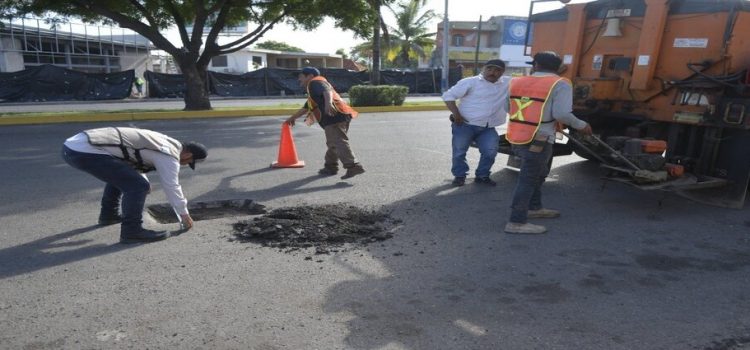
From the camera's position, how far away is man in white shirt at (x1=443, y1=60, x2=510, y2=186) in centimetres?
630

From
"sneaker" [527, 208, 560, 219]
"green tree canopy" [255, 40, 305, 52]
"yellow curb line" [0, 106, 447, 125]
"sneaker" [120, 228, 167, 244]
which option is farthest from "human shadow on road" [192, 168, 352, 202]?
"green tree canopy" [255, 40, 305, 52]

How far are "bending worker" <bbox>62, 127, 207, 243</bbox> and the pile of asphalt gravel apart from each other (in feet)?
2.22

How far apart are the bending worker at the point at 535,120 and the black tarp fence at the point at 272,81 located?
22.9 meters

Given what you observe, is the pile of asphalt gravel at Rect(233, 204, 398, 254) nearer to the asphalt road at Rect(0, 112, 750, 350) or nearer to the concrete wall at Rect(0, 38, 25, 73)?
the asphalt road at Rect(0, 112, 750, 350)

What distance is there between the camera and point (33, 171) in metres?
7.02

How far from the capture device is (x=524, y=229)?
15.0 ft

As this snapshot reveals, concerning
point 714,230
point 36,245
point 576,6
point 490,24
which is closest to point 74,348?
point 36,245

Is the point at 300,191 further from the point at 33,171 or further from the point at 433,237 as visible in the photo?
the point at 33,171

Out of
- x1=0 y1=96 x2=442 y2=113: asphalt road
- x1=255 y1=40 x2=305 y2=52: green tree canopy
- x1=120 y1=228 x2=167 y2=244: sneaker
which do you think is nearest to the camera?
x1=120 y1=228 x2=167 y2=244: sneaker

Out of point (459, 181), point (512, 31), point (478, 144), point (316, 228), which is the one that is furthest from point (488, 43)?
point (316, 228)

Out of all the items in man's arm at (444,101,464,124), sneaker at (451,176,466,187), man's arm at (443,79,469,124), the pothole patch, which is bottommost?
→ the pothole patch

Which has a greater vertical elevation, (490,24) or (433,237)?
(490,24)

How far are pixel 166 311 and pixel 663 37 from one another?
215 inches

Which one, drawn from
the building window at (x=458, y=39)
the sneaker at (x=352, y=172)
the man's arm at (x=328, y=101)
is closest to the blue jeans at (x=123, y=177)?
the man's arm at (x=328, y=101)
